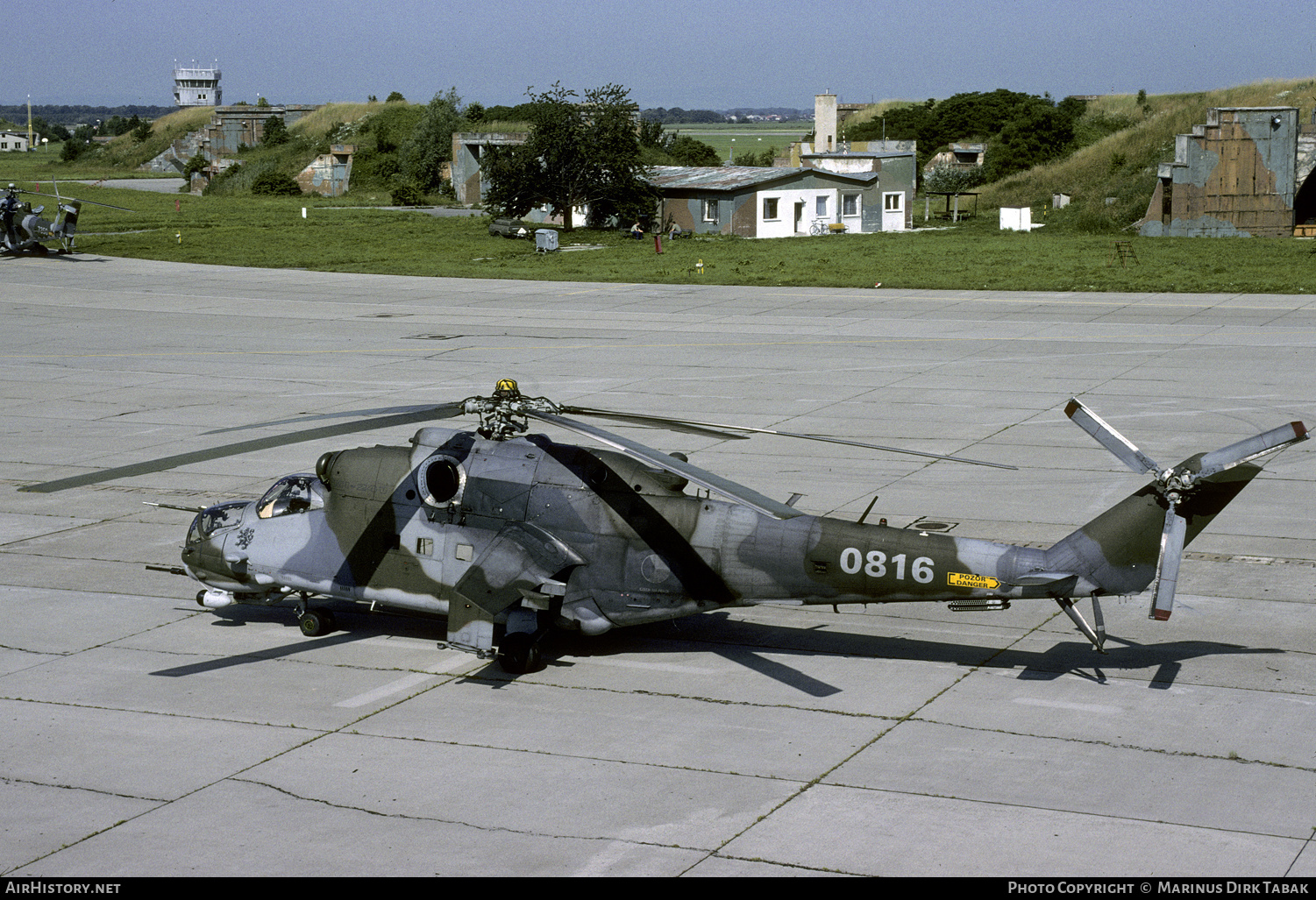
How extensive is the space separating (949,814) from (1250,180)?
6547cm

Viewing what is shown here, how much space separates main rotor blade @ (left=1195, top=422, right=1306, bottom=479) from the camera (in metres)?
11.7

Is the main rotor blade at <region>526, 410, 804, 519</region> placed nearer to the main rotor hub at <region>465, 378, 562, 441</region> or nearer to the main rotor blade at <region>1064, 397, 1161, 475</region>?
the main rotor hub at <region>465, 378, 562, 441</region>

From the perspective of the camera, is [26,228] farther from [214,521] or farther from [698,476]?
[698,476]

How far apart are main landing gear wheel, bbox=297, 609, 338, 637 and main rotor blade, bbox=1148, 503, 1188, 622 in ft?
32.2

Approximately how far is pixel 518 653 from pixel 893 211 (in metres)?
71.6

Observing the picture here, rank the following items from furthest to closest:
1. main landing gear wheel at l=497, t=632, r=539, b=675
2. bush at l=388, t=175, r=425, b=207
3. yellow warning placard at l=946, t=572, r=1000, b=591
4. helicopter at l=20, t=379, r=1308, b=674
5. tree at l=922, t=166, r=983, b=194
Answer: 1. tree at l=922, t=166, r=983, b=194
2. bush at l=388, t=175, r=425, b=207
3. main landing gear wheel at l=497, t=632, r=539, b=675
4. yellow warning placard at l=946, t=572, r=1000, b=591
5. helicopter at l=20, t=379, r=1308, b=674

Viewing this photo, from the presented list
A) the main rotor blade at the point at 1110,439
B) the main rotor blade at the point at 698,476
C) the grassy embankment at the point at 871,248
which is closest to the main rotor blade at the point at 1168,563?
the main rotor blade at the point at 1110,439

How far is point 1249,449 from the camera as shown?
12.5m

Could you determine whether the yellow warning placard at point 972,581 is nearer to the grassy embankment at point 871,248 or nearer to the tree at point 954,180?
the grassy embankment at point 871,248

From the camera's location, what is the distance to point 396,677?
1532cm

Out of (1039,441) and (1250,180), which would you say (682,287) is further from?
(1250,180)

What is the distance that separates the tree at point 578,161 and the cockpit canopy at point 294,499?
57.5 m

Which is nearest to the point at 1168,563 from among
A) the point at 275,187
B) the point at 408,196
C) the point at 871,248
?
the point at 871,248

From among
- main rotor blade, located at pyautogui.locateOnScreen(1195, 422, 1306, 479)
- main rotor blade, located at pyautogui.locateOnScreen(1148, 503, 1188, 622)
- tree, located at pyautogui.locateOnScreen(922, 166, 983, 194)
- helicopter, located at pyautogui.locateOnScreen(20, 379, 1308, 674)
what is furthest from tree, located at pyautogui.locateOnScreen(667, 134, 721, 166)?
main rotor blade, located at pyautogui.locateOnScreen(1148, 503, 1188, 622)
